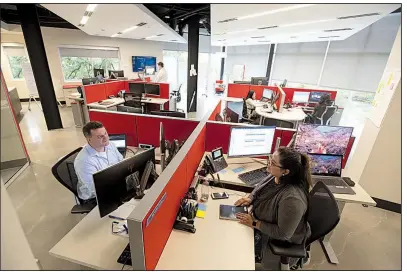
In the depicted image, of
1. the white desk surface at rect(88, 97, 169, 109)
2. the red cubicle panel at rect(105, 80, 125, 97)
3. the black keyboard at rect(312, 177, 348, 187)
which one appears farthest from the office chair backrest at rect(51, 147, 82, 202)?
the red cubicle panel at rect(105, 80, 125, 97)

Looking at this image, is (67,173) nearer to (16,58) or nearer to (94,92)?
(94,92)

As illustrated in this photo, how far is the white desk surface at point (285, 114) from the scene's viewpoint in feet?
14.5

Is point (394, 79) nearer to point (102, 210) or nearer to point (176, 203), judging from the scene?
point (176, 203)

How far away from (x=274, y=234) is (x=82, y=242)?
1.30m

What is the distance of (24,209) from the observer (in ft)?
8.47

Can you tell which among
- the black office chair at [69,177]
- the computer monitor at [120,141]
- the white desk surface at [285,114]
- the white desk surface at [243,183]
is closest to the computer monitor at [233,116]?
the white desk surface at [243,183]

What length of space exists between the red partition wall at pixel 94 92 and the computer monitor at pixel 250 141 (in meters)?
4.11

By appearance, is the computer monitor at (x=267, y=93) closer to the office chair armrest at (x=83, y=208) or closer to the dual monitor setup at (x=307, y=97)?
the dual monitor setup at (x=307, y=97)

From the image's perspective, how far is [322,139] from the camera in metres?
2.12

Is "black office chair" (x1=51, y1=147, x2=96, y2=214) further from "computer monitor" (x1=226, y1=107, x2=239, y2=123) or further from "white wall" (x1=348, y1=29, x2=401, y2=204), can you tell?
"white wall" (x1=348, y1=29, x2=401, y2=204)

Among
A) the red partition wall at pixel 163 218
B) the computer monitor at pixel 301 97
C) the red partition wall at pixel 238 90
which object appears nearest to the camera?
the red partition wall at pixel 163 218

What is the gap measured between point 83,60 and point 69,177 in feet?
27.5

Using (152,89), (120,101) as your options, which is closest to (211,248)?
(120,101)

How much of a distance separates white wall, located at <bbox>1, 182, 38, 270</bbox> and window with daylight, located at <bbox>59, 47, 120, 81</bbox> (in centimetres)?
942
